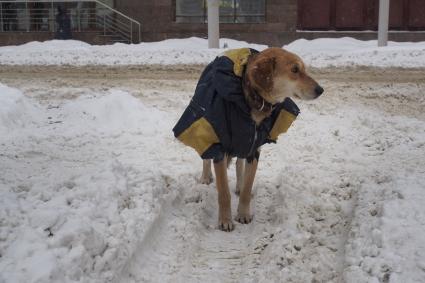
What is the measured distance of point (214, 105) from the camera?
4.50 metres

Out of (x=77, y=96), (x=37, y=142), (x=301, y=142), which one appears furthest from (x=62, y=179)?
(x=77, y=96)

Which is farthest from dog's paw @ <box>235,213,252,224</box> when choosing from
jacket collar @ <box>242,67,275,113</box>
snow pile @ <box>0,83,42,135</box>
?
snow pile @ <box>0,83,42,135</box>

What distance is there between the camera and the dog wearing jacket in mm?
4426

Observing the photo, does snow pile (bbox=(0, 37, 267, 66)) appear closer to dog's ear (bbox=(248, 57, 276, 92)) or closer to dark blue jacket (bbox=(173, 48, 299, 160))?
dark blue jacket (bbox=(173, 48, 299, 160))

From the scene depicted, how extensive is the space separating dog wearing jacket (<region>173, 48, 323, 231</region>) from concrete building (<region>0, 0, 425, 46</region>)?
17590 mm

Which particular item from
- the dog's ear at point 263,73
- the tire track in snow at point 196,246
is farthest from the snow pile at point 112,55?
the dog's ear at point 263,73

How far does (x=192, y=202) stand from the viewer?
201 inches

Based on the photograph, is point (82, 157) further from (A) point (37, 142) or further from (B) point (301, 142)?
(B) point (301, 142)

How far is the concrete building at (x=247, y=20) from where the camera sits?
72.0 feet

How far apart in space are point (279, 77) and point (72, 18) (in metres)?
19.9

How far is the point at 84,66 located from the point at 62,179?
929cm

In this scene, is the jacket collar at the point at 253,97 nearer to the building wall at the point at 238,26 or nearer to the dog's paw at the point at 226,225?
the dog's paw at the point at 226,225

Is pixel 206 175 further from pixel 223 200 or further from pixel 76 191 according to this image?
pixel 76 191

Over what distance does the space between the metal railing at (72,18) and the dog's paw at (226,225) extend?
723 inches
